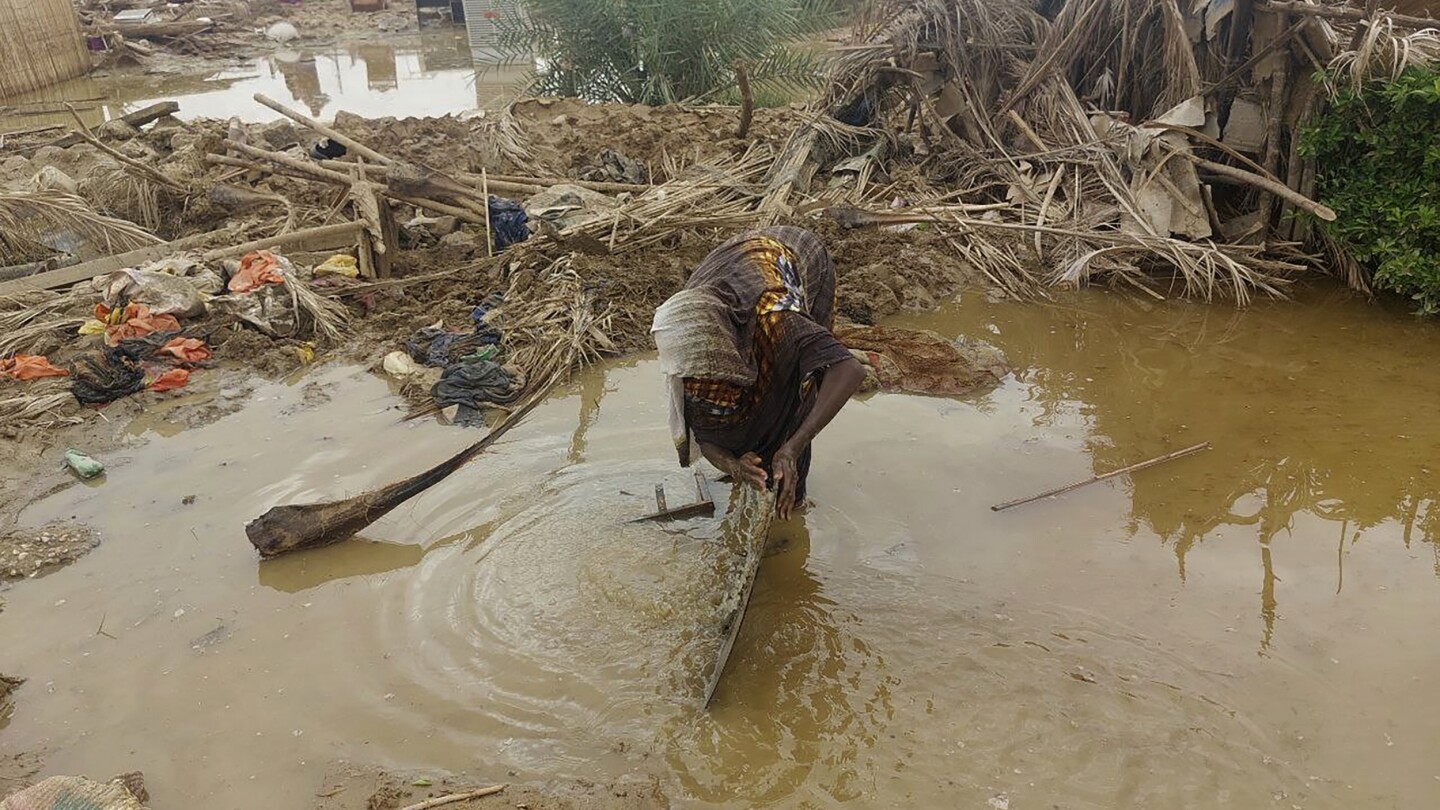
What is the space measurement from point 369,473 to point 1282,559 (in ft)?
12.9

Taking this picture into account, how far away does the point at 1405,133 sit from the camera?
5164 mm

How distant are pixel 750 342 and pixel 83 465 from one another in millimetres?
3407

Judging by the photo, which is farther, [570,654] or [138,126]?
[138,126]

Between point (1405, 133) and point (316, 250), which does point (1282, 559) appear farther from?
point (316, 250)

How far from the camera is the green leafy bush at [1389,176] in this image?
5.07 metres

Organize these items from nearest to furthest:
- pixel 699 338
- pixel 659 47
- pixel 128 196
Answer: pixel 699 338, pixel 128 196, pixel 659 47

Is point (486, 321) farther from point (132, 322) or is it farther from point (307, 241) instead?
point (132, 322)

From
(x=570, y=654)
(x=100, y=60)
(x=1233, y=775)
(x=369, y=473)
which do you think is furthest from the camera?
(x=100, y=60)

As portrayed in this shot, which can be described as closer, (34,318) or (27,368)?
(27,368)

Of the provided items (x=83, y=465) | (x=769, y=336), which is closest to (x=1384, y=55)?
(x=769, y=336)

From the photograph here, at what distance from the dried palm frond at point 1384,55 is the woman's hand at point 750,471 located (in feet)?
15.0

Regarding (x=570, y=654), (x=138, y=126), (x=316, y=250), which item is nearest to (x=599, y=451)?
(x=570, y=654)

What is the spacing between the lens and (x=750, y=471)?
2.93 metres

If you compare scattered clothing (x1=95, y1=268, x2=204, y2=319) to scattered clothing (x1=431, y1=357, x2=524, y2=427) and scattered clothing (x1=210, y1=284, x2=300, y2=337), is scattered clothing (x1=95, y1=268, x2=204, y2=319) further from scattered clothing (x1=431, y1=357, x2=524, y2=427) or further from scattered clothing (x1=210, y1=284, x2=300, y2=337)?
scattered clothing (x1=431, y1=357, x2=524, y2=427)
